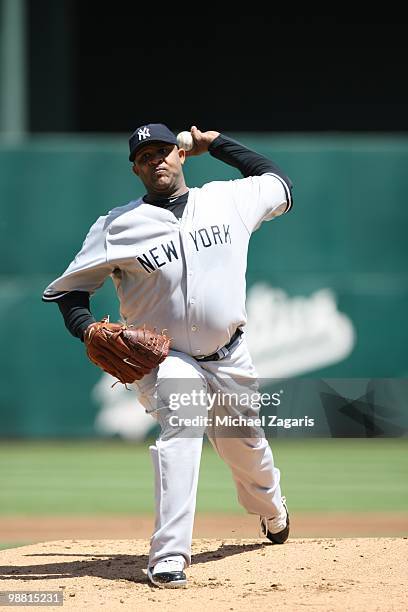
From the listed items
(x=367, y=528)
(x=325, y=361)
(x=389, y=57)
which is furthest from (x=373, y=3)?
(x=367, y=528)

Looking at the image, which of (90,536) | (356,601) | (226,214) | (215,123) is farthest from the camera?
(215,123)

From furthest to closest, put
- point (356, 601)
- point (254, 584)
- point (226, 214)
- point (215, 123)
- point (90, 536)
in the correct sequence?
point (215, 123) → point (90, 536) → point (226, 214) → point (254, 584) → point (356, 601)

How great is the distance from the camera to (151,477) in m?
7.72

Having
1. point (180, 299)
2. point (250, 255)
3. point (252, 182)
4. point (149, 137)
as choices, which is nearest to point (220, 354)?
point (180, 299)

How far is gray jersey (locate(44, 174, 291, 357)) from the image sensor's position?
4344 mm

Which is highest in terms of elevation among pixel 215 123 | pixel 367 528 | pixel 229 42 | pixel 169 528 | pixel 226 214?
pixel 229 42

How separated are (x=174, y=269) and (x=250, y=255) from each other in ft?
15.3

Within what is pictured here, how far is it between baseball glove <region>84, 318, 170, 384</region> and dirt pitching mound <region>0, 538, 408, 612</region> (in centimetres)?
79

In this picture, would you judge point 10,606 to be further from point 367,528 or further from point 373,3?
point 373,3

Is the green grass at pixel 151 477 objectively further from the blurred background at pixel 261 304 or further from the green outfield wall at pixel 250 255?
the green outfield wall at pixel 250 255

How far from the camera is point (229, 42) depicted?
13672 millimetres

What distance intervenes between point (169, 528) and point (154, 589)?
0.22 m

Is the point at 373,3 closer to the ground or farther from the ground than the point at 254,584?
farther from the ground

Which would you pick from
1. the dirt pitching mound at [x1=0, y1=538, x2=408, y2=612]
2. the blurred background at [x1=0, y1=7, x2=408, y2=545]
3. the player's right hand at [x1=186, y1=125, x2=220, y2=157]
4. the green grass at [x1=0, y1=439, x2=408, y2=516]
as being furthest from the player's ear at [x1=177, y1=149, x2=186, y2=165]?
the blurred background at [x1=0, y1=7, x2=408, y2=545]
